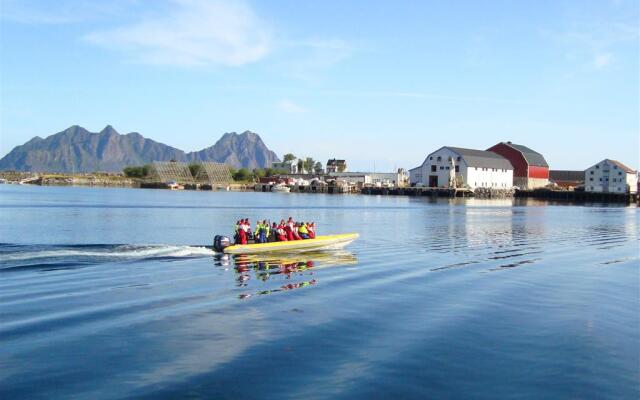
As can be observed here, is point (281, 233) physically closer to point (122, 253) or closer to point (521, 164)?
point (122, 253)

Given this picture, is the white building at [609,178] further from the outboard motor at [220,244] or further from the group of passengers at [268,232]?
the outboard motor at [220,244]

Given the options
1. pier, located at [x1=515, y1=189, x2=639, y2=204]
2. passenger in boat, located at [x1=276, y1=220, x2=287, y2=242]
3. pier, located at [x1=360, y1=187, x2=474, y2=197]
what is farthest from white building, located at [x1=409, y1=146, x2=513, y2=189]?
passenger in boat, located at [x1=276, y1=220, x2=287, y2=242]

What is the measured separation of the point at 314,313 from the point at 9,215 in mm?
55136

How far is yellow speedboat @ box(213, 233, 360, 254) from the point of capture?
3459 cm

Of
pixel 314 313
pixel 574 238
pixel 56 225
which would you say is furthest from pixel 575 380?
pixel 56 225

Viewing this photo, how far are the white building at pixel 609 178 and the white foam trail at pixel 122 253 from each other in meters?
138

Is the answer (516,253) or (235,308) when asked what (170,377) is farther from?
(516,253)

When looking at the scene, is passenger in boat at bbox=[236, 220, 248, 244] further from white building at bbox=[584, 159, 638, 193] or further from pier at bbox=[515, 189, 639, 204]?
white building at bbox=[584, 159, 638, 193]

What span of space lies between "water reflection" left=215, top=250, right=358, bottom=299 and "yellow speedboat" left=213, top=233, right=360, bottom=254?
0.48 meters

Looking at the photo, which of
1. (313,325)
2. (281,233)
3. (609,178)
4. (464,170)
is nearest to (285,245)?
(281,233)

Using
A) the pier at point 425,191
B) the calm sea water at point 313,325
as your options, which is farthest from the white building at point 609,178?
the calm sea water at point 313,325

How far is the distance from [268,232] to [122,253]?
8.66m

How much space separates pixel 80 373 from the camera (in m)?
14.8

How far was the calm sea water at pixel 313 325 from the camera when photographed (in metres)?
14.6
